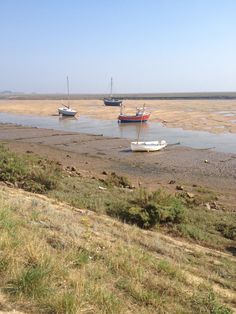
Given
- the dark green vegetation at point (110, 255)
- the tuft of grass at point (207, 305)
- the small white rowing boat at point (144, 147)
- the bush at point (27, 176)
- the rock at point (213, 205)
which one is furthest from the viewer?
the small white rowing boat at point (144, 147)

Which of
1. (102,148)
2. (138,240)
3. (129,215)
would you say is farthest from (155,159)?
(138,240)

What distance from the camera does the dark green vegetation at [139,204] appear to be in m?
10.3

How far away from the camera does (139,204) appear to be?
36.7 ft

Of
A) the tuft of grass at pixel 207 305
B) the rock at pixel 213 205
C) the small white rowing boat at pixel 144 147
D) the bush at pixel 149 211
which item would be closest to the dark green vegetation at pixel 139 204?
the bush at pixel 149 211

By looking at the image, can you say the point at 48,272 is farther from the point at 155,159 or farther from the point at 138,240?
the point at 155,159

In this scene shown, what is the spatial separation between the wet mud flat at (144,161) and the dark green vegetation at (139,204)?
2.34 meters

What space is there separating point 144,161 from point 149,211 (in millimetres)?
12127

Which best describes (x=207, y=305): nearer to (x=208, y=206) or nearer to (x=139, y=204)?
(x=139, y=204)

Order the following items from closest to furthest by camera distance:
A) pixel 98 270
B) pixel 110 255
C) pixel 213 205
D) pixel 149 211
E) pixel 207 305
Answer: pixel 207 305, pixel 98 270, pixel 110 255, pixel 149 211, pixel 213 205

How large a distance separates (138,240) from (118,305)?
3.75m

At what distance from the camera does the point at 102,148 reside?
27.7 m

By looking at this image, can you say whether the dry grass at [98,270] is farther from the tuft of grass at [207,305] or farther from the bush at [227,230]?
the bush at [227,230]

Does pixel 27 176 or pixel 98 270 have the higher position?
pixel 98 270

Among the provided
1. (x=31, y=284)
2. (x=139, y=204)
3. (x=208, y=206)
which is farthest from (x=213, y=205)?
(x=31, y=284)
